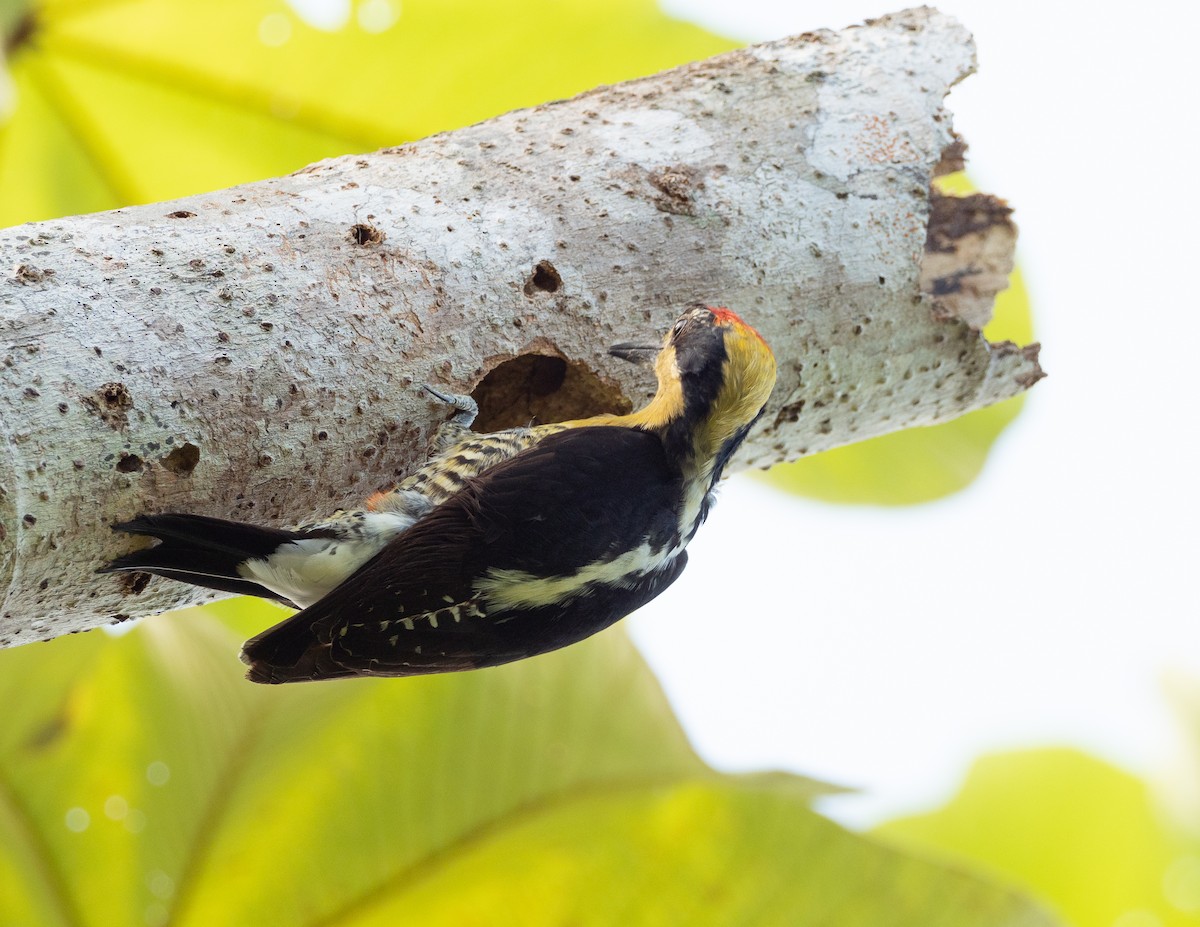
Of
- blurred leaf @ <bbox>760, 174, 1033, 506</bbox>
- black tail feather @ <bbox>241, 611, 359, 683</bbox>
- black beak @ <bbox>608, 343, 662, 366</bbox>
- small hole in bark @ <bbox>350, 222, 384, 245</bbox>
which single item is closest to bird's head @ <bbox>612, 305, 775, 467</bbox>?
black beak @ <bbox>608, 343, 662, 366</bbox>

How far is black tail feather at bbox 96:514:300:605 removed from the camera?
1.53 m

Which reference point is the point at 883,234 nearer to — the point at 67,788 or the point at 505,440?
the point at 505,440

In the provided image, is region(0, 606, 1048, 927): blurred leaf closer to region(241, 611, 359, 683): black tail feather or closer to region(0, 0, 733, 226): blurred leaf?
region(241, 611, 359, 683): black tail feather

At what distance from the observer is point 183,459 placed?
1.58 meters

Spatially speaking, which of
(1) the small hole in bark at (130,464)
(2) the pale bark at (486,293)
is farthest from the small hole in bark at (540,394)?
(1) the small hole in bark at (130,464)

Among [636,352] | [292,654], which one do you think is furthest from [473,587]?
[636,352]

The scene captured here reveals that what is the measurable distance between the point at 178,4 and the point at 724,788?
258cm

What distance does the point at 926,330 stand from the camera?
228 cm

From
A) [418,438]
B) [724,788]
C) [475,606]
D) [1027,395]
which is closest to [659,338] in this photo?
[418,438]

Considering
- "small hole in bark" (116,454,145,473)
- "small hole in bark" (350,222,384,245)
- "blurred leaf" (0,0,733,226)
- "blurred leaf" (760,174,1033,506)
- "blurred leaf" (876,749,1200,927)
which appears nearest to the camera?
"small hole in bark" (116,454,145,473)

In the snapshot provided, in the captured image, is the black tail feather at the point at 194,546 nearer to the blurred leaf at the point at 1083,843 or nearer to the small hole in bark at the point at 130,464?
the small hole in bark at the point at 130,464

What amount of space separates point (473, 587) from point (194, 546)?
400mm

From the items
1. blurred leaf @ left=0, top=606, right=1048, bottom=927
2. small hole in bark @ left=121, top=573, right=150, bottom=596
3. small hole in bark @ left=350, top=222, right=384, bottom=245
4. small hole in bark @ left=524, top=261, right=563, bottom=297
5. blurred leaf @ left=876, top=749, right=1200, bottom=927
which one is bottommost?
blurred leaf @ left=876, top=749, right=1200, bottom=927

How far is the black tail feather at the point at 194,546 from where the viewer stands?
1.53 m
